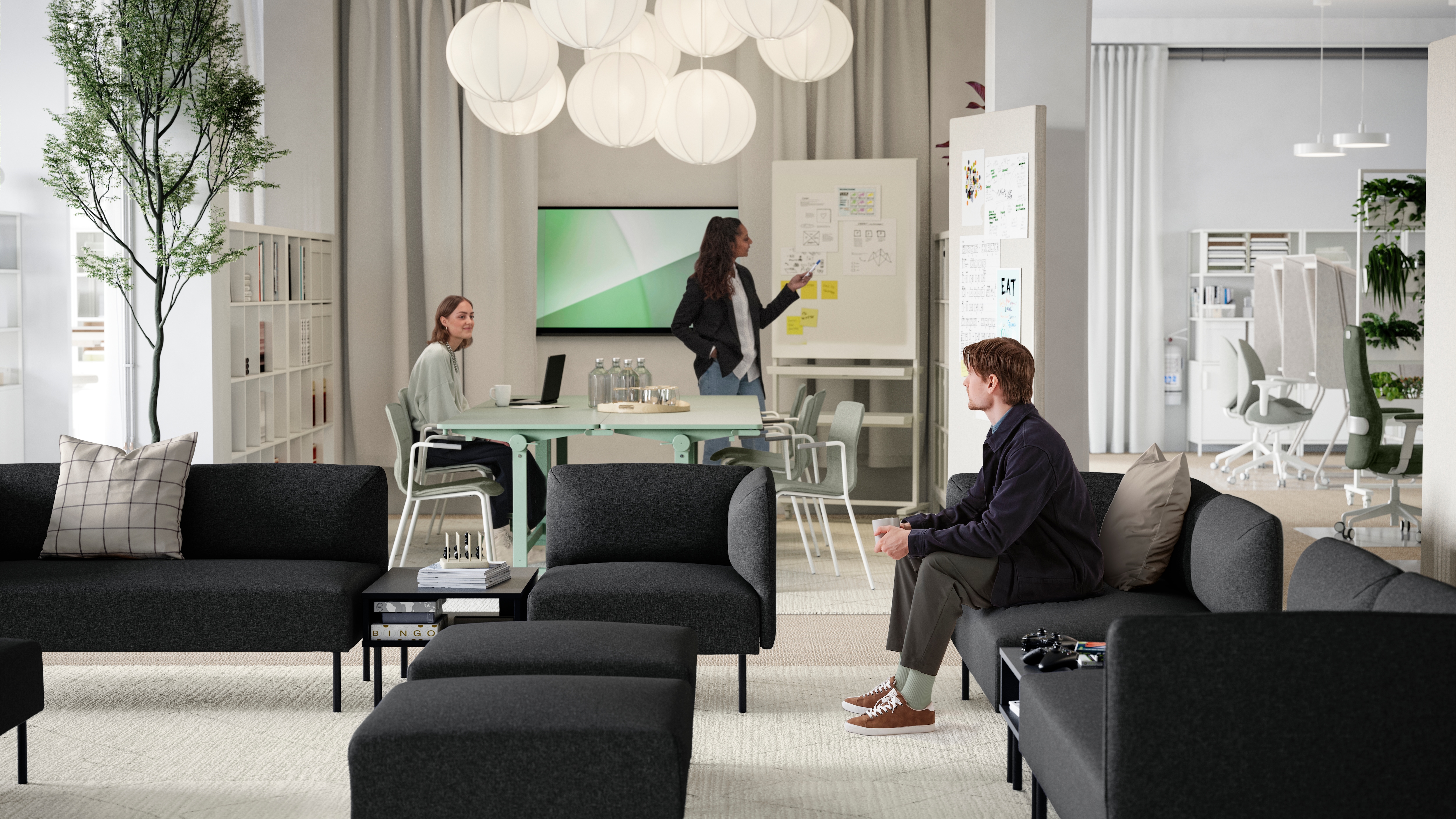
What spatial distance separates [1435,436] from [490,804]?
2.68m

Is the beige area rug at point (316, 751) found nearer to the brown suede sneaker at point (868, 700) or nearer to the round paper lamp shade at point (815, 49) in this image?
the brown suede sneaker at point (868, 700)

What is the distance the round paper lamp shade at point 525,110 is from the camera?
18.6 ft

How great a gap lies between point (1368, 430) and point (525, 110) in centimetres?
446

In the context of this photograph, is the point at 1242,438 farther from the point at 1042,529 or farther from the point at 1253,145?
A: the point at 1042,529

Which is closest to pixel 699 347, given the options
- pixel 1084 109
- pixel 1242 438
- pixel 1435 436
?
pixel 1084 109

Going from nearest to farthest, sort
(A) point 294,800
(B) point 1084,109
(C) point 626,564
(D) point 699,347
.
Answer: (A) point 294,800 < (C) point 626,564 < (B) point 1084,109 < (D) point 699,347

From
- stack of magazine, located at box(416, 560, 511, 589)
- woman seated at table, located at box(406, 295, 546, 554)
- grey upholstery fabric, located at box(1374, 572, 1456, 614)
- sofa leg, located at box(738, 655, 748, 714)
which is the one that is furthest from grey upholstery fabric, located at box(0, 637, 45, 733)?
grey upholstery fabric, located at box(1374, 572, 1456, 614)

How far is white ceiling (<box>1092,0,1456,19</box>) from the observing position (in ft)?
31.2

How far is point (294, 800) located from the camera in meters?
2.98

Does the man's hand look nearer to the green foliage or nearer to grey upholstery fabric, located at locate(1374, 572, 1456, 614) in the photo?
grey upholstery fabric, located at locate(1374, 572, 1456, 614)

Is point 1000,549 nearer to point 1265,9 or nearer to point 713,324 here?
point 713,324

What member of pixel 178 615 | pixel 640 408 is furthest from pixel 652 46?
pixel 178 615

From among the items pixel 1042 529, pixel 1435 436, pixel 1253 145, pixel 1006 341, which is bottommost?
pixel 1042 529

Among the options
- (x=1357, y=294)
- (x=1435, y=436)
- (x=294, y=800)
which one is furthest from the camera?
(x=1357, y=294)
